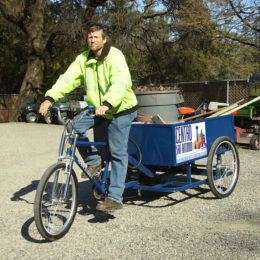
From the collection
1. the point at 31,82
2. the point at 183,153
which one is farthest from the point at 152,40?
the point at 183,153

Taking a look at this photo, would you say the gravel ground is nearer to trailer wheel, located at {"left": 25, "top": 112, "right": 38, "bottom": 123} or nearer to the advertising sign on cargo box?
the advertising sign on cargo box

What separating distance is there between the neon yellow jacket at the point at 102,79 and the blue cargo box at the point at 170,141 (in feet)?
1.53

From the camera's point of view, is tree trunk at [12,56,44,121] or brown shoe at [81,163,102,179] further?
tree trunk at [12,56,44,121]

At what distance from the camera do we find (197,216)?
474 cm

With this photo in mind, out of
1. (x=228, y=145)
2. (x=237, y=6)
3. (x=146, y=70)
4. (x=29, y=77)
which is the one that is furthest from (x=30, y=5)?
(x=228, y=145)

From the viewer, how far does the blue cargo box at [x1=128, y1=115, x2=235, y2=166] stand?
15.7 feet

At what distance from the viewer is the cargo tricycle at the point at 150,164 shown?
4059 millimetres

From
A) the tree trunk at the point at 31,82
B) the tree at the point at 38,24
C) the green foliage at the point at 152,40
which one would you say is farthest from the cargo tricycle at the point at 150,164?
the tree trunk at the point at 31,82

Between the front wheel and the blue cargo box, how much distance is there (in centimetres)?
101

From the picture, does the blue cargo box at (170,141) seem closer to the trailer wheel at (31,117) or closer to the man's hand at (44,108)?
the man's hand at (44,108)

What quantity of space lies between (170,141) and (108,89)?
3.07 feet

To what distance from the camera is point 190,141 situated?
16.5ft

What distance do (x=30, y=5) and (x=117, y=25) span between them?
5.01 m

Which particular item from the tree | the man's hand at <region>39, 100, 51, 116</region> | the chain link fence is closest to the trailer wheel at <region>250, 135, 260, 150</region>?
the chain link fence
